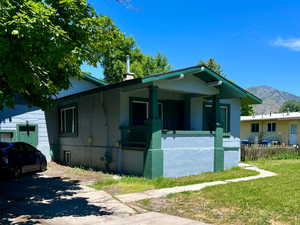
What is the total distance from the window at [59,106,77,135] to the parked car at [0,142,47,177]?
3095 mm

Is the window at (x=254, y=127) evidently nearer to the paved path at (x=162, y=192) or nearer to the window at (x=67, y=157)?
the paved path at (x=162, y=192)

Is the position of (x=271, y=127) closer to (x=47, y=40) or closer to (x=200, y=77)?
(x=200, y=77)

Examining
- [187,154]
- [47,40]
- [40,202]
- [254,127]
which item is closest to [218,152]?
[187,154]

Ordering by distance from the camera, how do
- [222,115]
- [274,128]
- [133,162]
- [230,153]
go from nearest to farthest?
1. [133,162]
2. [230,153]
3. [222,115]
4. [274,128]

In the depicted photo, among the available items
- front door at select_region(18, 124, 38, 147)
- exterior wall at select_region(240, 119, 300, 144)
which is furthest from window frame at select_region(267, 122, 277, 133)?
front door at select_region(18, 124, 38, 147)

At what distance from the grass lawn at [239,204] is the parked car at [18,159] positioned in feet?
19.6

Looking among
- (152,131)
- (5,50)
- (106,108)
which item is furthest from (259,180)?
(5,50)

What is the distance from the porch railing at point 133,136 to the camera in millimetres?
10550

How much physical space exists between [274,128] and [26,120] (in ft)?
74.1

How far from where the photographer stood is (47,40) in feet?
15.7

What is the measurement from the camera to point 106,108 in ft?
38.5

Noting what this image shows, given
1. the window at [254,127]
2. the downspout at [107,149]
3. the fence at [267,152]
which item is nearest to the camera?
the downspout at [107,149]

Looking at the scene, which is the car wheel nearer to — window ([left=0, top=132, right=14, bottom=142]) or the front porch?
the front porch

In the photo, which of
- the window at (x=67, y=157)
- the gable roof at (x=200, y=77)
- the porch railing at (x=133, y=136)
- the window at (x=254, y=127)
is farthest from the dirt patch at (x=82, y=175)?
the window at (x=254, y=127)
